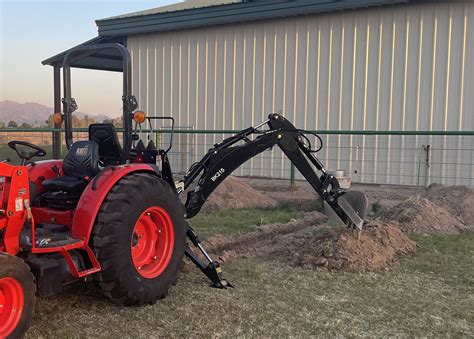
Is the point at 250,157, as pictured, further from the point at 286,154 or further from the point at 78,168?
the point at 78,168

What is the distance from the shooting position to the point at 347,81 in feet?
41.3

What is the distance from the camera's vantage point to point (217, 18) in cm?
1384

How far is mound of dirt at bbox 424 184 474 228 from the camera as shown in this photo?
28.0 feet

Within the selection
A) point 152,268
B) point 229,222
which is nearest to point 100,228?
point 152,268

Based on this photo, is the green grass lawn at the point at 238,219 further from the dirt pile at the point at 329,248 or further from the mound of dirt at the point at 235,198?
the dirt pile at the point at 329,248

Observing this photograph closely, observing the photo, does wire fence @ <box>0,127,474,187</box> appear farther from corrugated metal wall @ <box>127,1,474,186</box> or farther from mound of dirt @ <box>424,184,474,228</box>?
mound of dirt @ <box>424,184,474,228</box>

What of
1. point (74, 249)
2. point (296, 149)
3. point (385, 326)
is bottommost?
point (385, 326)

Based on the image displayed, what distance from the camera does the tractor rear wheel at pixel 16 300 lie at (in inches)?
133

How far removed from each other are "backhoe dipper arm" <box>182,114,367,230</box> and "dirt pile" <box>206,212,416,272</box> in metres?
0.30

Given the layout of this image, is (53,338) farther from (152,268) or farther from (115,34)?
(115,34)

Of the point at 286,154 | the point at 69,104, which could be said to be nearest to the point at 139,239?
the point at 69,104

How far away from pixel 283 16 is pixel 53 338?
10682mm

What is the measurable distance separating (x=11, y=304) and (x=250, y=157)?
9.95ft

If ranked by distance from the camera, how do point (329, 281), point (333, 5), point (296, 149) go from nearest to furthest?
1. point (329, 281)
2. point (296, 149)
3. point (333, 5)
